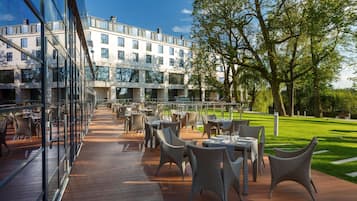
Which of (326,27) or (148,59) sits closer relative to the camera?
(326,27)

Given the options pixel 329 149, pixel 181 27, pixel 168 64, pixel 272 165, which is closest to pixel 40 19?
pixel 272 165

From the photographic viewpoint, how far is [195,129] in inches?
472

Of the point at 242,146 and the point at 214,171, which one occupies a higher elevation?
the point at 242,146

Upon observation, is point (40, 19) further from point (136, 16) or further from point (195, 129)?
point (136, 16)

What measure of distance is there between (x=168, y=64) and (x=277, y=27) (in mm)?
30054

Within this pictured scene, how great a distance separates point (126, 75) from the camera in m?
40.6

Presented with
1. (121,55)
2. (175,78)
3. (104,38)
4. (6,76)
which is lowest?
(6,76)

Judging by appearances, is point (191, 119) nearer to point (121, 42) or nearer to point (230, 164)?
point (230, 164)

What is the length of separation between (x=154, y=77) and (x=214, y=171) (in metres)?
41.0

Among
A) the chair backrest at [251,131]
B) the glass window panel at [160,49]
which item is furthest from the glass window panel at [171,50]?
the chair backrest at [251,131]

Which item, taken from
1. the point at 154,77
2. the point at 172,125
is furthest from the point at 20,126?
the point at 154,77

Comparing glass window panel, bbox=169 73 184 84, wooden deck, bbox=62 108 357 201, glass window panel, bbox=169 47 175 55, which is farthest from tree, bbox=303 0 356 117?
glass window panel, bbox=169 47 175 55

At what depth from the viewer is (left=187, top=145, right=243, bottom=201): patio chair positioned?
3.55m

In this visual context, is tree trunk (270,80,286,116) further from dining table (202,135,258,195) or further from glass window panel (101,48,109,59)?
glass window panel (101,48,109,59)
